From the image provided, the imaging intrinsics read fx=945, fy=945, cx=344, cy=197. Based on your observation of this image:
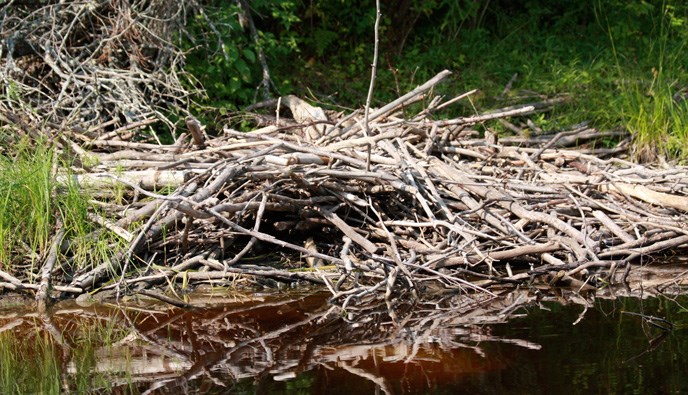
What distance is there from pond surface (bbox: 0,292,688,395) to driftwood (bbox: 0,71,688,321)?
32cm

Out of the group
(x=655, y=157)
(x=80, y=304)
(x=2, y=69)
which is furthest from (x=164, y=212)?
(x=655, y=157)

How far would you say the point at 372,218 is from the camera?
229 inches

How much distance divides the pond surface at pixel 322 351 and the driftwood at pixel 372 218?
32 centimetres

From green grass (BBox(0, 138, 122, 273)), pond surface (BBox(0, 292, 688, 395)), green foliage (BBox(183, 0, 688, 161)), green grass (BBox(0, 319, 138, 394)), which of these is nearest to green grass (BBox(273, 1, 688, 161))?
green foliage (BBox(183, 0, 688, 161))

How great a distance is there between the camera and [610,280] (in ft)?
16.4

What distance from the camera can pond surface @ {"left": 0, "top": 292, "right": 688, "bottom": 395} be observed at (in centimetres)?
365

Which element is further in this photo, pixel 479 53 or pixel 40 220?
pixel 479 53

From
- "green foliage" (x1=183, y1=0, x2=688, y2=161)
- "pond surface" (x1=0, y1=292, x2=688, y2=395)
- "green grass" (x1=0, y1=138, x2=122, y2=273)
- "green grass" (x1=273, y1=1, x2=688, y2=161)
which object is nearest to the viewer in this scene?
"pond surface" (x1=0, y1=292, x2=688, y2=395)

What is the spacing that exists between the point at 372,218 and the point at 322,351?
1.80 m

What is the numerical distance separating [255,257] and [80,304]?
3.49 ft

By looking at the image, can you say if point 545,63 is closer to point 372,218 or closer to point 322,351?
point 372,218

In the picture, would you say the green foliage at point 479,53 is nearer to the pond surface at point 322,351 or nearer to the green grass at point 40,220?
the green grass at point 40,220

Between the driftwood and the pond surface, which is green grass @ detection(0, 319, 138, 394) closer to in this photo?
the pond surface

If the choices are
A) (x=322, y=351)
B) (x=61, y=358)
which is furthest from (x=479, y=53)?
(x=61, y=358)
